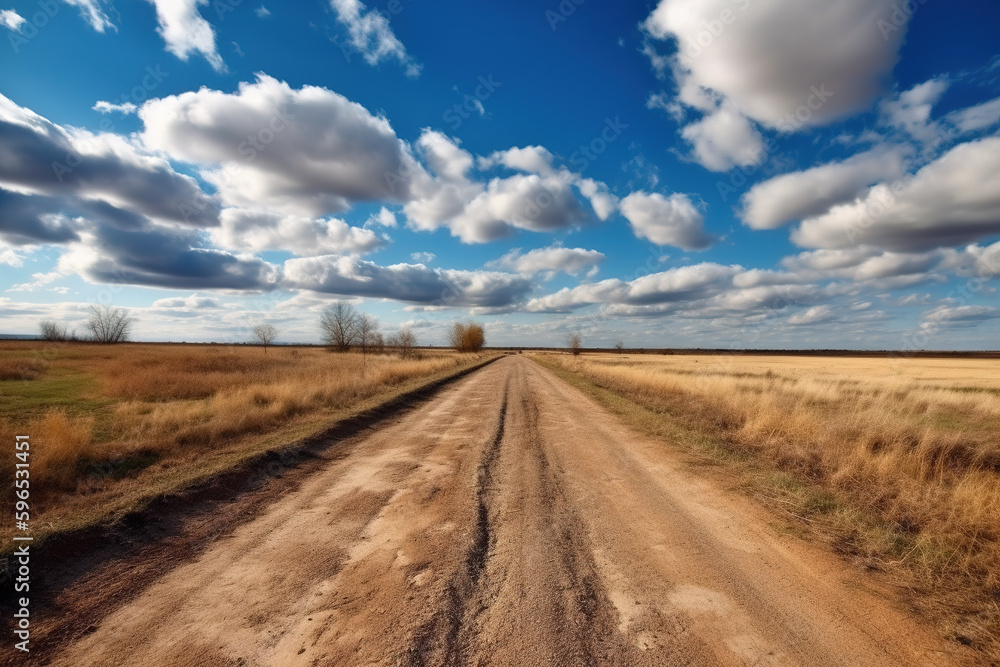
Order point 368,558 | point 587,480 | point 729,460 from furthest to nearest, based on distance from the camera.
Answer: point 729,460, point 587,480, point 368,558

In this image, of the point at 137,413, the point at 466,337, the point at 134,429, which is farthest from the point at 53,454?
the point at 466,337

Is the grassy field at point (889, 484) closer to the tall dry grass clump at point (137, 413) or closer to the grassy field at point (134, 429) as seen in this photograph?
the grassy field at point (134, 429)

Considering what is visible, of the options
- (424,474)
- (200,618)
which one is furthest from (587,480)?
(200,618)

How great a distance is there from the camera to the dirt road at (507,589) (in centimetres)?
297

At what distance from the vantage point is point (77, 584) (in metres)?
3.90

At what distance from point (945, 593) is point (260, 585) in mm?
6253

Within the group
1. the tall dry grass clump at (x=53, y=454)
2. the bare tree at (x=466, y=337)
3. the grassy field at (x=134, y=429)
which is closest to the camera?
the grassy field at (x=134, y=429)

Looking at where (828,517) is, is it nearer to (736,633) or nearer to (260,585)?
(736,633)

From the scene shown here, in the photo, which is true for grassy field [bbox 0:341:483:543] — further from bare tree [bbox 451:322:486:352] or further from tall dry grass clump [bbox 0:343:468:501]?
bare tree [bbox 451:322:486:352]

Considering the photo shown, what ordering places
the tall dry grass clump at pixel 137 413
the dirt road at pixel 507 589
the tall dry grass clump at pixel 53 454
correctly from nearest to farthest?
the dirt road at pixel 507 589 → the tall dry grass clump at pixel 53 454 → the tall dry grass clump at pixel 137 413

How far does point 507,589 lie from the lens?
3713 millimetres

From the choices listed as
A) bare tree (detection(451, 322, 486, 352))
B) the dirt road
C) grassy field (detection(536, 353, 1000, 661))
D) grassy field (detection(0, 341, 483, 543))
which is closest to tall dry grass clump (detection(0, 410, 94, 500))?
grassy field (detection(0, 341, 483, 543))

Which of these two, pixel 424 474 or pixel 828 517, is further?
pixel 424 474

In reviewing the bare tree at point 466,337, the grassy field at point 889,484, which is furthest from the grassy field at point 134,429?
the bare tree at point 466,337
